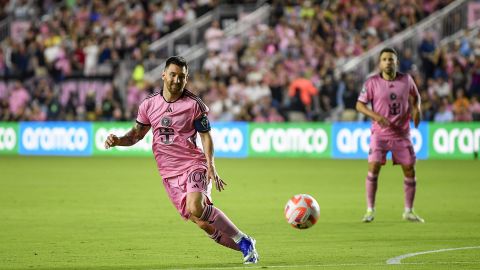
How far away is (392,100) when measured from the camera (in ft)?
46.6

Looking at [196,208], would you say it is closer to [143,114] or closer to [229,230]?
[229,230]

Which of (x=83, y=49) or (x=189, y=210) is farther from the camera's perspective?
(x=83, y=49)

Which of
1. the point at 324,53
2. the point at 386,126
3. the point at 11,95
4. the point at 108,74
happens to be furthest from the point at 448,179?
the point at 11,95

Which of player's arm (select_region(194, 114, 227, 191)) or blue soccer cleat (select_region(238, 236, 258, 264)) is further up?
player's arm (select_region(194, 114, 227, 191))

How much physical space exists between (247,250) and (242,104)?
21442 millimetres

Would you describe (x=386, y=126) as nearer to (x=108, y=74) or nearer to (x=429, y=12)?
(x=429, y=12)

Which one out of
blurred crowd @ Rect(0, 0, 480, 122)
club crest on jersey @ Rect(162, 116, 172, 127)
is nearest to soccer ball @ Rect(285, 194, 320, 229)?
club crest on jersey @ Rect(162, 116, 172, 127)

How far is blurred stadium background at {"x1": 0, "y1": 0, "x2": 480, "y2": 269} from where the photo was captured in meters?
15.9

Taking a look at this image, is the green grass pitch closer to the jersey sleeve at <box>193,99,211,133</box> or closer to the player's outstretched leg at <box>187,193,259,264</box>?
the player's outstretched leg at <box>187,193,259,264</box>

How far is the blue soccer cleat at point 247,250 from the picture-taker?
31.4ft

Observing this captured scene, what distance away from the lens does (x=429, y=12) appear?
1259 inches

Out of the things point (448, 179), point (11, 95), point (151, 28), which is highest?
point (151, 28)

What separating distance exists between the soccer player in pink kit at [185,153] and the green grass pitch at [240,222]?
1.21 feet

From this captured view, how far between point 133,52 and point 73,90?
273 cm
